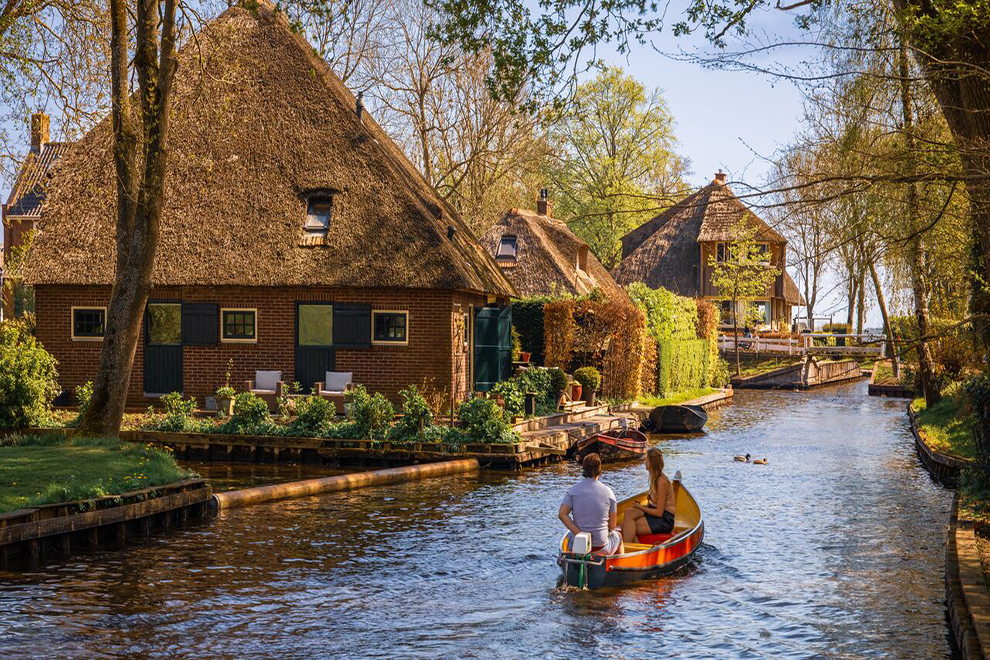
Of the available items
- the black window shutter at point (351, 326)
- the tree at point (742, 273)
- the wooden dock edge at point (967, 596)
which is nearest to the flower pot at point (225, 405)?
the black window shutter at point (351, 326)

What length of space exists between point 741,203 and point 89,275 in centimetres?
2134

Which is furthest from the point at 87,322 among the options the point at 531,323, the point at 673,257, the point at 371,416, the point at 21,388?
the point at 673,257

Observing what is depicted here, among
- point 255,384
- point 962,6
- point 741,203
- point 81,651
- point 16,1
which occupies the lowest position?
point 81,651

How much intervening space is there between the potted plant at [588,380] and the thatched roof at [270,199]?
312cm

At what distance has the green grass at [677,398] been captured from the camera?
33281 millimetres

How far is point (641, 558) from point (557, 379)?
1519 cm

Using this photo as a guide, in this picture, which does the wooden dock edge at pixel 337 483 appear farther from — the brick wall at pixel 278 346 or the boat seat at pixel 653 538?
the boat seat at pixel 653 538

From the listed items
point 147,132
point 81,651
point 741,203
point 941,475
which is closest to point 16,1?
point 147,132

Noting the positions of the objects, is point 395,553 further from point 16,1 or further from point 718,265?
point 718,265

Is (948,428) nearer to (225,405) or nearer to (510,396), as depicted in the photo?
(510,396)

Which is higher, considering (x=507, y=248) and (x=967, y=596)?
(x=507, y=248)

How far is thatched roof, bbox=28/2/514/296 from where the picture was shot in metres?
25.8

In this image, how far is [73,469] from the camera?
49.6ft

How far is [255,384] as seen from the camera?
1030 inches
